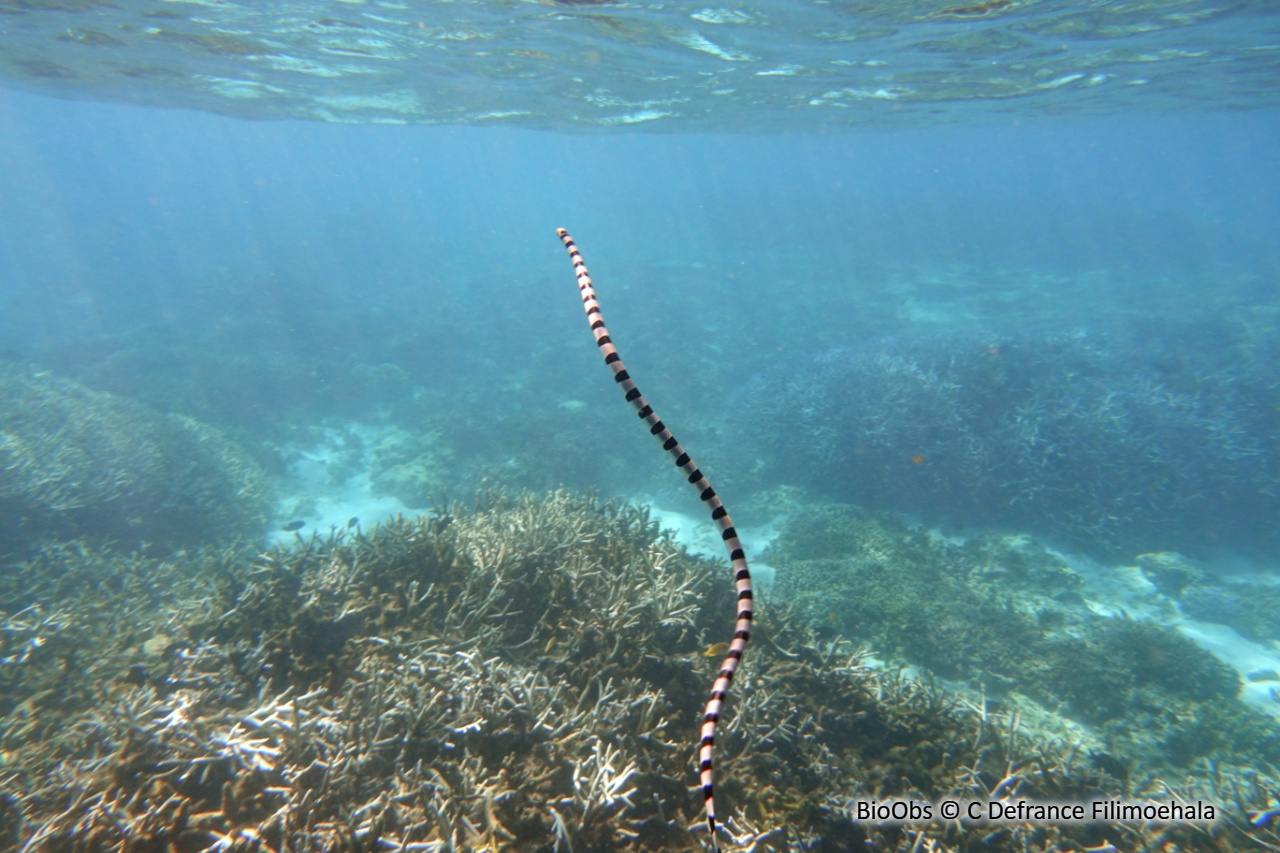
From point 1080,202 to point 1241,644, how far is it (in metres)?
52.1

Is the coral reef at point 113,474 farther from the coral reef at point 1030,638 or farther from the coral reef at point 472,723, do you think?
the coral reef at point 1030,638

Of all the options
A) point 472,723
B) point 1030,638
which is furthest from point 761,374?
point 472,723

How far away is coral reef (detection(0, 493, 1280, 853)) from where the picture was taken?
3422 millimetres

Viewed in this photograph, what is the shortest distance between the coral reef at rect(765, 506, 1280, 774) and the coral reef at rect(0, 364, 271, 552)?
1069cm

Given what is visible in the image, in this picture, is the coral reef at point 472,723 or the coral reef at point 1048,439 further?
the coral reef at point 1048,439

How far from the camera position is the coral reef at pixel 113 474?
9508 mm

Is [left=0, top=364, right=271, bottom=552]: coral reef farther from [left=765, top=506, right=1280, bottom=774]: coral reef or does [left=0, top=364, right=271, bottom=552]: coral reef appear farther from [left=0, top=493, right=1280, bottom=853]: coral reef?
[left=765, top=506, right=1280, bottom=774]: coral reef

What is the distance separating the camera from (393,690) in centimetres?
409

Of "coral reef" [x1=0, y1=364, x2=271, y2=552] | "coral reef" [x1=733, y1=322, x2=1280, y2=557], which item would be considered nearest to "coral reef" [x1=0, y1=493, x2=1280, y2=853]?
"coral reef" [x1=0, y1=364, x2=271, y2=552]

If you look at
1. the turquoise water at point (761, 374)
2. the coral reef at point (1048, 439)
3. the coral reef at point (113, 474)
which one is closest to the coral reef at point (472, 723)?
the turquoise water at point (761, 374)

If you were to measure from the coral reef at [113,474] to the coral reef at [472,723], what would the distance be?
13.5 ft

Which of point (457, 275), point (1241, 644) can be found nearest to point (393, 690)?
point (1241, 644)

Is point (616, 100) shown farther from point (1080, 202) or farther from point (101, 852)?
point (1080, 202)

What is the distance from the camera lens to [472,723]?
3.79 meters
